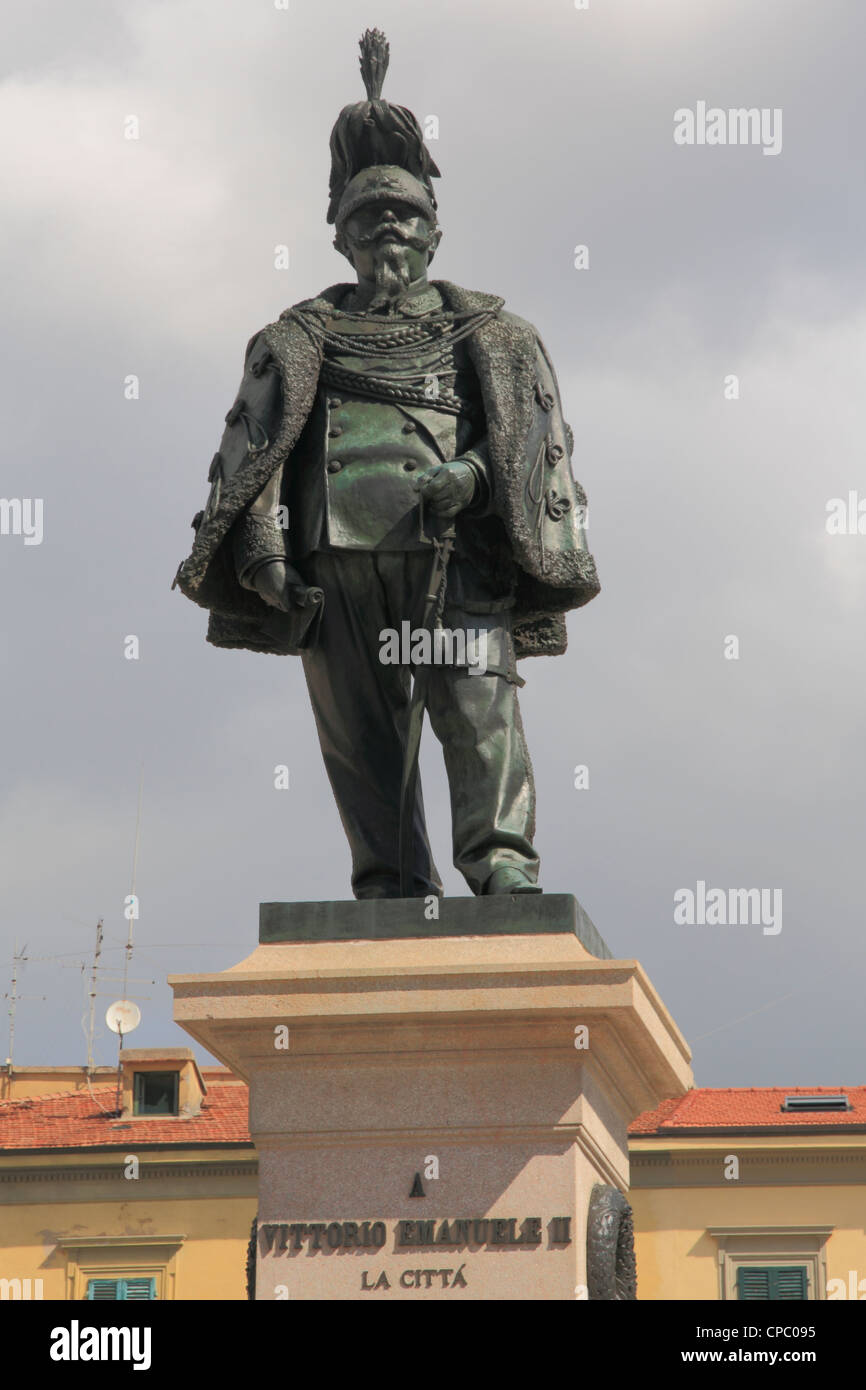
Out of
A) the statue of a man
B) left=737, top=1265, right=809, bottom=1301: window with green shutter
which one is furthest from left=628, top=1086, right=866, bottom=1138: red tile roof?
the statue of a man

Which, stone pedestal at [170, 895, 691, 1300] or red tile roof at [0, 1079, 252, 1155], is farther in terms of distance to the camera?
red tile roof at [0, 1079, 252, 1155]

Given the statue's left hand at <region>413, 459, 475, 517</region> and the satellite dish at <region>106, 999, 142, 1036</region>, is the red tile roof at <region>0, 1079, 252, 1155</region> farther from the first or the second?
the statue's left hand at <region>413, 459, 475, 517</region>

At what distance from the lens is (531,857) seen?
928 cm

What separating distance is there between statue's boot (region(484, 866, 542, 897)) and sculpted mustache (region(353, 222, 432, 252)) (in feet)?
8.70

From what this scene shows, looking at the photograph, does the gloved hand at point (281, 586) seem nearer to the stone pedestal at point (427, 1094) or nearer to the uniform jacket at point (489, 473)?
the uniform jacket at point (489, 473)

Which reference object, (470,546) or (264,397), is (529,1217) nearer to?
(470,546)

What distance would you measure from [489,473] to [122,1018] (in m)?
31.3

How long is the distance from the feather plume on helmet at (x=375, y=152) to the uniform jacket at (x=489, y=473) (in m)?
0.47

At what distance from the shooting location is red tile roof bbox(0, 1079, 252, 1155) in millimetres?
37969

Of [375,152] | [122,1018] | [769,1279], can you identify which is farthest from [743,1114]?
[375,152]

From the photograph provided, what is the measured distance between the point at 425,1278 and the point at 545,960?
1.17 meters

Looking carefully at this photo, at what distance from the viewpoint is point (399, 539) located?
9.43 metres

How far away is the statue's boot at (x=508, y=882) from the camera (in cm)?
900
